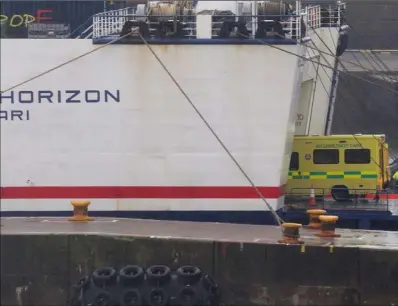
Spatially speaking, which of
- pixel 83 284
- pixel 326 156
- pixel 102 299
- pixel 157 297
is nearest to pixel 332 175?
pixel 326 156

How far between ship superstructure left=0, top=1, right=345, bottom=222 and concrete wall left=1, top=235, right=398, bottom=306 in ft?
8.17

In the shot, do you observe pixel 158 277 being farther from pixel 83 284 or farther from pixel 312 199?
pixel 312 199

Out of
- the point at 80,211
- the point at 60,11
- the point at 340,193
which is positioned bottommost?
the point at 340,193

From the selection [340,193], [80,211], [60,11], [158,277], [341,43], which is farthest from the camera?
[341,43]

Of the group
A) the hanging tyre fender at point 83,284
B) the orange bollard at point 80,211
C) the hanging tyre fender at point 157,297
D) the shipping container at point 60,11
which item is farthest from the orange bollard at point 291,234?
the shipping container at point 60,11

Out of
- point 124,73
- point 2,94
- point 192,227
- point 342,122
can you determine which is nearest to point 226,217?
point 192,227

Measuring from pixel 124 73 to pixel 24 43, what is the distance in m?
1.85

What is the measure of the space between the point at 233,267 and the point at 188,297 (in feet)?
3.37

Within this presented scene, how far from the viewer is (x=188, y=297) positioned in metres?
10.5

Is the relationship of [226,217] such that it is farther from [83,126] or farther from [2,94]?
[2,94]

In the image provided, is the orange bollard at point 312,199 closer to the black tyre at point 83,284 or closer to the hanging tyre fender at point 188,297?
the hanging tyre fender at point 188,297

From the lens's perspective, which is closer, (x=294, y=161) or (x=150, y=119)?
(x=150, y=119)

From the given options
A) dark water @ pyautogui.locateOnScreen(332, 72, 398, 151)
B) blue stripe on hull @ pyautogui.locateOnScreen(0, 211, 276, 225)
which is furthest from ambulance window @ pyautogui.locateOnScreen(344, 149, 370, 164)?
dark water @ pyautogui.locateOnScreen(332, 72, 398, 151)

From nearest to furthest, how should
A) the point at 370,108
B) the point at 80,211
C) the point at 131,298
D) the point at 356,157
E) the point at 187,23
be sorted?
the point at 131,298 < the point at 80,211 < the point at 187,23 < the point at 356,157 < the point at 370,108
